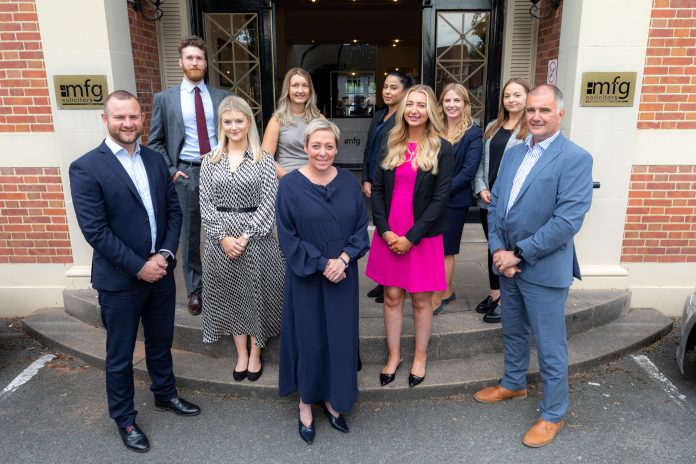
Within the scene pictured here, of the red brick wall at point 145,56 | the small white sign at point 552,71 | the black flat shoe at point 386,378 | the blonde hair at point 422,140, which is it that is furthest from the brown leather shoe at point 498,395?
the red brick wall at point 145,56

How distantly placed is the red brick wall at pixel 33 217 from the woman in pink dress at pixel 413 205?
328 cm

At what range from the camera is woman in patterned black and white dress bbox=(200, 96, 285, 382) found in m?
3.43

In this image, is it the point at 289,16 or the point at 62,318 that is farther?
the point at 289,16

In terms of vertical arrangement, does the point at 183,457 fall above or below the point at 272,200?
below

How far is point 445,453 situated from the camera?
3.18 meters

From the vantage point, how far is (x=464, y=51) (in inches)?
255

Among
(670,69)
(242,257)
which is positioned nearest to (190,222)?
(242,257)

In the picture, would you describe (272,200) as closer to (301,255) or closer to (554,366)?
(301,255)

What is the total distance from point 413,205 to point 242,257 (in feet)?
3.99

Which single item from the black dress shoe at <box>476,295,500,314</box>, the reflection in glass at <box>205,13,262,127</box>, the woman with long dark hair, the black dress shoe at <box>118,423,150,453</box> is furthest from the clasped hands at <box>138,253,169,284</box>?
the reflection in glass at <box>205,13,262,127</box>

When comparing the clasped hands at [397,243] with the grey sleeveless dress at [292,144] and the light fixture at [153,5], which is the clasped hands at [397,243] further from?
the light fixture at [153,5]

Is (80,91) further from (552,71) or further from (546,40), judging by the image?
(546,40)

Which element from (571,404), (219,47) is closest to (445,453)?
(571,404)

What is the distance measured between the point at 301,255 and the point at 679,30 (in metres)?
4.05
